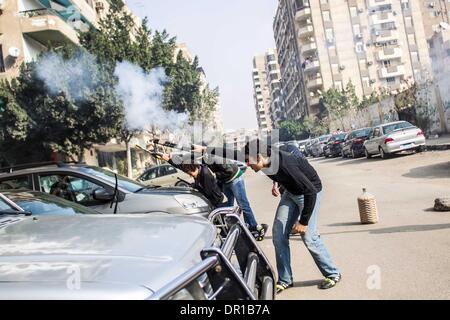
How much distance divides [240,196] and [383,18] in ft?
239

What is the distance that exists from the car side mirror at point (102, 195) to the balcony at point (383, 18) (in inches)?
2827

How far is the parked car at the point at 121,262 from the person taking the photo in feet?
6.06

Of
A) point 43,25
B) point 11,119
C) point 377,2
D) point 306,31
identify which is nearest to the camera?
point 11,119

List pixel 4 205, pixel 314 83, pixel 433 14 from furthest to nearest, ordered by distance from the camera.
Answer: pixel 433 14, pixel 314 83, pixel 4 205

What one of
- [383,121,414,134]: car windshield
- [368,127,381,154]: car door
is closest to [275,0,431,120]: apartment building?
[368,127,381,154]: car door

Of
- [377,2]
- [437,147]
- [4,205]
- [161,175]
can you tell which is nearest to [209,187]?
[4,205]

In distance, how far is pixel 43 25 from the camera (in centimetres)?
2688

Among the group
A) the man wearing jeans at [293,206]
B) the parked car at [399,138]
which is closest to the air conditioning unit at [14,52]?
the parked car at [399,138]

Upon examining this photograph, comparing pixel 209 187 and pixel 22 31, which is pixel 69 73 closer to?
pixel 22 31

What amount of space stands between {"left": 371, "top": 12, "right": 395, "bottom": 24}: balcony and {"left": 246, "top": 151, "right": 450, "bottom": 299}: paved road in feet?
215

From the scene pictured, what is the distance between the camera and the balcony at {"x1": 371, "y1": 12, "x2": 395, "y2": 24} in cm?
7150

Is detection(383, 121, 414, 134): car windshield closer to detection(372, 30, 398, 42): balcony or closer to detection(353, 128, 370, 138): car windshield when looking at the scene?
detection(353, 128, 370, 138): car windshield

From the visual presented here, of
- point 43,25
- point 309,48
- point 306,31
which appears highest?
point 306,31
